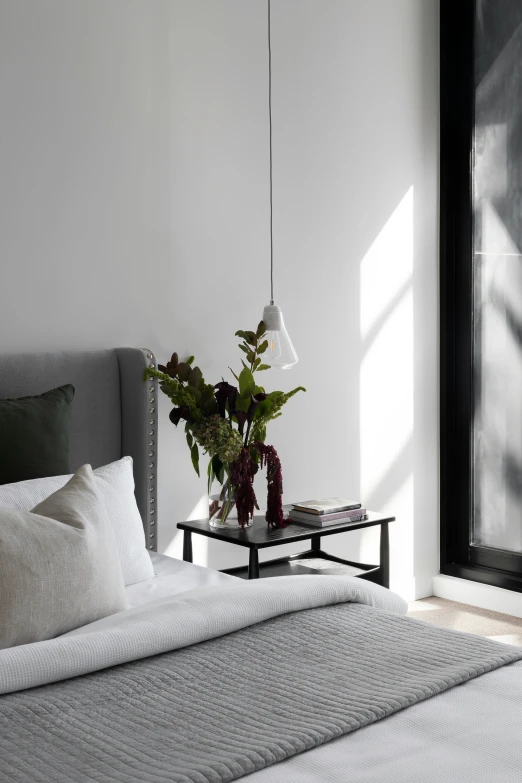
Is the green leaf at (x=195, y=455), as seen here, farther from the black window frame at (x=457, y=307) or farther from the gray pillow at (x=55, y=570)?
the black window frame at (x=457, y=307)

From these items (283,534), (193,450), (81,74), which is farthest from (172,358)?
(81,74)

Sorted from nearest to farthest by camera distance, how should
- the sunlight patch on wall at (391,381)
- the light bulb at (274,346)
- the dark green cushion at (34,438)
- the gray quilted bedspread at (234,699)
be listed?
the gray quilted bedspread at (234,699)
the dark green cushion at (34,438)
the light bulb at (274,346)
the sunlight patch on wall at (391,381)

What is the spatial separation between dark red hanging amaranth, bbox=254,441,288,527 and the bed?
794 mm

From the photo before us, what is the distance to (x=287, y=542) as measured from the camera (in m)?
2.62

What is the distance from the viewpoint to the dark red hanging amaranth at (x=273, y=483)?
2.72m

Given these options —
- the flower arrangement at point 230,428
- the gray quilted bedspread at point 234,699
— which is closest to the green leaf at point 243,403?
the flower arrangement at point 230,428

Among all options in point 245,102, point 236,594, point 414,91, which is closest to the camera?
point 236,594

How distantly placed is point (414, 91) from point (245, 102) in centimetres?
94

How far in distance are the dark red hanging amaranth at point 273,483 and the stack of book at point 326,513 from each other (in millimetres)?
85

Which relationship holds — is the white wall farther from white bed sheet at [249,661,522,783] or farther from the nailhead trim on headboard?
white bed sheet at [249,661,522,783]

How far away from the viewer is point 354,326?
11.6 feet

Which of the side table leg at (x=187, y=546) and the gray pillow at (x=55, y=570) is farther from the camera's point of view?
the side table leg at (x=187, y=546)

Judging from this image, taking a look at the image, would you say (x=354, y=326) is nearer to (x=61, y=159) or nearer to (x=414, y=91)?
(x=414, y=91)

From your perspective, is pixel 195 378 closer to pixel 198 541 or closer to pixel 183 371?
pixel 183 371
